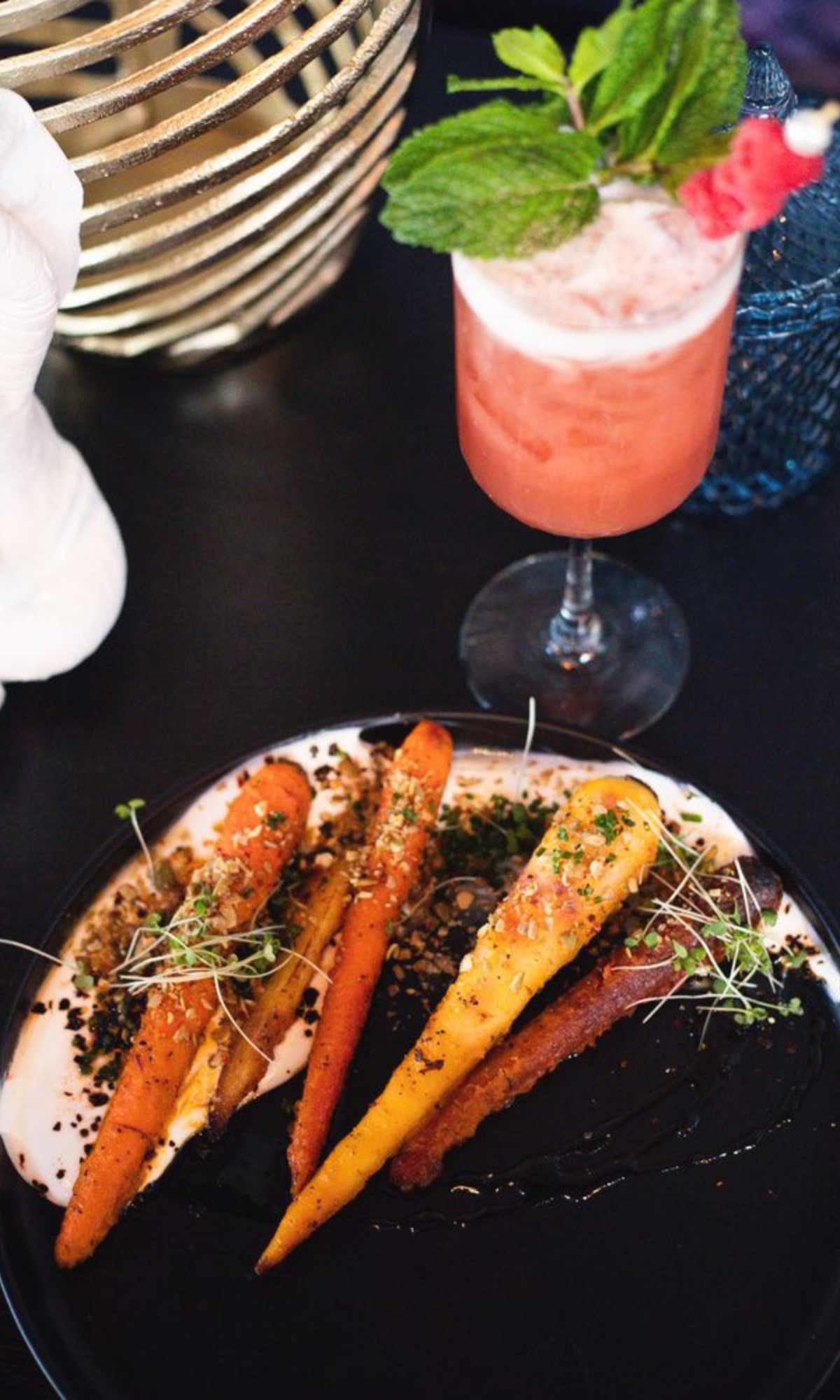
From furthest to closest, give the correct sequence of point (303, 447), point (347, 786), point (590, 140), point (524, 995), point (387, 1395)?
1. point (303, 447)
2. point (347, 786)
3. point (524, 995)
4. point (387, 1395)
5. point (590, 140)

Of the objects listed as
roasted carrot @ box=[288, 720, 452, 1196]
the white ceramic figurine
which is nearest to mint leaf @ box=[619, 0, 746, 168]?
the white ceramic figurine

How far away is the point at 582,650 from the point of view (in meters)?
1.65

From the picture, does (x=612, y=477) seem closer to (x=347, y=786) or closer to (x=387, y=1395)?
(x=347, y=786)

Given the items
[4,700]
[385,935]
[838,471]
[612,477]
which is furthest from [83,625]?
[838,471]

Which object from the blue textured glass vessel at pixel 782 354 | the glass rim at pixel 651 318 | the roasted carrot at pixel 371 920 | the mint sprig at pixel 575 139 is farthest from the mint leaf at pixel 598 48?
the roasted carrot at pixel 371 920

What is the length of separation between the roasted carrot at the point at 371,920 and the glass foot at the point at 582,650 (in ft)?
0.60

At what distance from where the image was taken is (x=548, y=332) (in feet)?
3.76

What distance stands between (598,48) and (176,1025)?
0.82m

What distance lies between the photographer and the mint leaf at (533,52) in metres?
1.12

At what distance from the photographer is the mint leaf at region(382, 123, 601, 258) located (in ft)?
3.59

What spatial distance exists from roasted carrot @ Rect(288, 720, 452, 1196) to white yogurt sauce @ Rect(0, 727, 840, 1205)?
0.11ft

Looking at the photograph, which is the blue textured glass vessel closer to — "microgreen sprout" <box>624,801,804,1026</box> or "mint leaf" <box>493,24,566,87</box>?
"mint leaf" <box>493,24,566,87</box>

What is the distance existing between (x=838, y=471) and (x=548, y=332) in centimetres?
63

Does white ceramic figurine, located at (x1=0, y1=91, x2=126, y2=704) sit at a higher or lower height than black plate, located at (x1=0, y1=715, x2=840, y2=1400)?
higher
